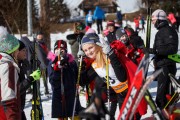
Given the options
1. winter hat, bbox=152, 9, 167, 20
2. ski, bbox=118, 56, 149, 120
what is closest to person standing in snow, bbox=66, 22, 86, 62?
winter hat, bbox=152, 9, 167, 20

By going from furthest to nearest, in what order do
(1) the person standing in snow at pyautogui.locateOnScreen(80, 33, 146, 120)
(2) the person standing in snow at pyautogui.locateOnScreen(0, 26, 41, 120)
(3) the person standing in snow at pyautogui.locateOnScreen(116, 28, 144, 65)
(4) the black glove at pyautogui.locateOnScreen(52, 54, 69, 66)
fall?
(3) the person standing in snow at pyautogui.locateOnScreen(116, 28, 144, 65), (4) the black glove at pyautogui.locateOnScreen(52, 54, 69, 66), (1) the person standing in snow at pyautogui.locateOnScreen(80, 33, 146, 120), (2) the person standing in snow at pyautogui.locateOnScreen(0, 26, 41, 120)

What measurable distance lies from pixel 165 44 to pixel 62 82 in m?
1.88

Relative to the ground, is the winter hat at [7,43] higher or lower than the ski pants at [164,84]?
higher

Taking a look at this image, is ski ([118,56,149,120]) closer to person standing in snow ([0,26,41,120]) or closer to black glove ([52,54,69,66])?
person standing in snow ([0,26,41,120])

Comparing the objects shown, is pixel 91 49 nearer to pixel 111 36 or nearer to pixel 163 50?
pixel 163 50

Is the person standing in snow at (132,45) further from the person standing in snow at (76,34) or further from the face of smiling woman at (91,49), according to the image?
the face of smiling woman at (91,49)

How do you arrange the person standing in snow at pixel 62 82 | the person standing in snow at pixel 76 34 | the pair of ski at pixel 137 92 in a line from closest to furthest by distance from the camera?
the pair of ski at pixel 137 92, the person standing in snow at pixel 62 82, the person standing in snow at pixel 76 34

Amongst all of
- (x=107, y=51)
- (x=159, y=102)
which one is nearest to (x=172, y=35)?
(x=159, y=102)

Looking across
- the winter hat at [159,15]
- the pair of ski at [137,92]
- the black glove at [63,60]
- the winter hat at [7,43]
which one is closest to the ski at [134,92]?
the pair of ski at [137,92]

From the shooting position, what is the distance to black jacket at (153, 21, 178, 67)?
5816 mm

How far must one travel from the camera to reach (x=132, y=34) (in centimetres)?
799

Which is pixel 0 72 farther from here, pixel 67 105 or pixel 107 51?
pixel 67 105

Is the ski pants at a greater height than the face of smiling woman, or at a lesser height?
lesser

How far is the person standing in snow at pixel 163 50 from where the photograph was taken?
5828 mm
